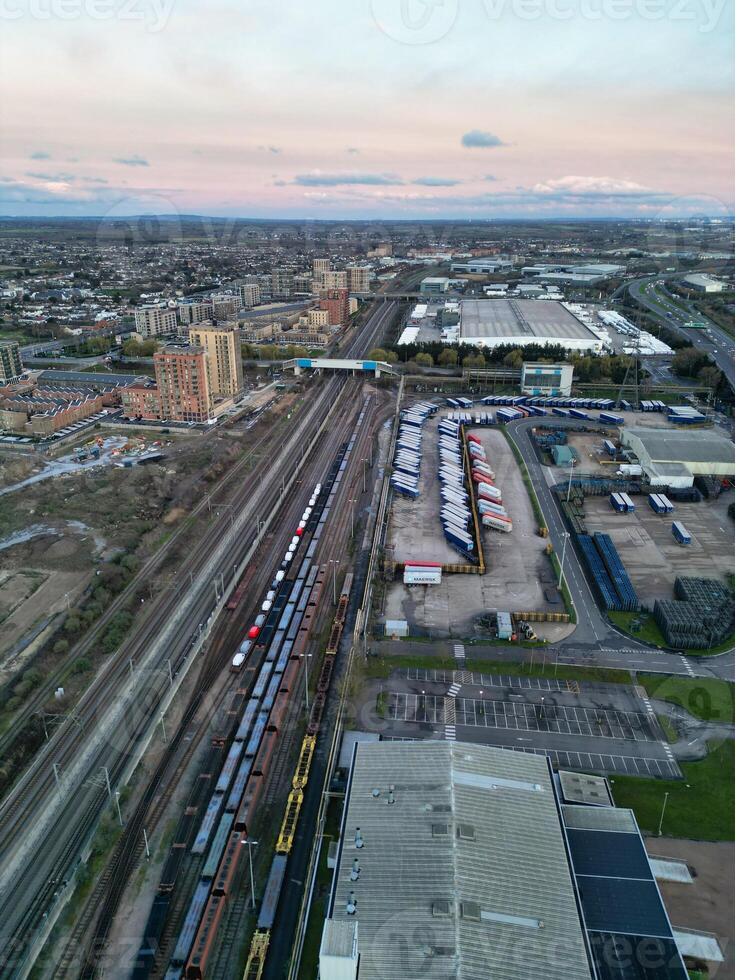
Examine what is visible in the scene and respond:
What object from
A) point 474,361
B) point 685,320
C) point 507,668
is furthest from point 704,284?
point 507,668

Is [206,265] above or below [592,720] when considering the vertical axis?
above

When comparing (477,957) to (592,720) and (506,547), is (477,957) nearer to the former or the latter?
(592,720)

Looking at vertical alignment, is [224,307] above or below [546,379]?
above

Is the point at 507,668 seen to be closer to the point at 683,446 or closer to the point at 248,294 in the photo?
the point at 683,446

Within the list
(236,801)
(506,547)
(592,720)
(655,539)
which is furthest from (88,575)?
(655,539)

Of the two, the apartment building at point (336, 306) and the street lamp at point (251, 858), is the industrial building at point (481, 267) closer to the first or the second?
the apartment building at point (336, 306)

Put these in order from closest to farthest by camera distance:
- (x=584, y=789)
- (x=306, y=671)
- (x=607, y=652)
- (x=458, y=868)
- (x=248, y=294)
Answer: (x=458, y=868) → (x=584, y=789) → (x=306, y=671) → (x=607, y=652) → (x=248, y=294)

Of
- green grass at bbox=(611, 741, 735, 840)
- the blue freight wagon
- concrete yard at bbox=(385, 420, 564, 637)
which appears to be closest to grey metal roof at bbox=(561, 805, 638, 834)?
green grass at bbox=(611, 741, 735, 840)
